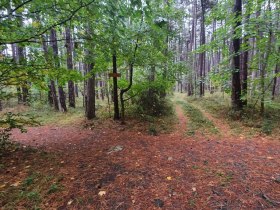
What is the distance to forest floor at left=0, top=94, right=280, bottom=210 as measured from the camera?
8.48ft

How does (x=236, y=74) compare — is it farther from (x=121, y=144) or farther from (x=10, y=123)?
(x=10, y=123)

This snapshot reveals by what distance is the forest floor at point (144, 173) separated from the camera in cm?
259

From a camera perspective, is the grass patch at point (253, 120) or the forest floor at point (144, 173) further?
the grass patch at point (253, 120)

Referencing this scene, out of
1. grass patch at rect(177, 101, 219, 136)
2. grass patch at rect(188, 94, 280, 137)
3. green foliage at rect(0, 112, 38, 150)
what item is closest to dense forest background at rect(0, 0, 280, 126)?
grass patch at rect(188, 94, 280, 137)

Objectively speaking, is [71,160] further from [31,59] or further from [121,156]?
[31,59]

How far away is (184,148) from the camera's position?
4.80 meters

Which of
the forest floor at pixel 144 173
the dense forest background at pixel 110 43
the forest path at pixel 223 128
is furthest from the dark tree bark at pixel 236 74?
the forest floor at pixel 144 173

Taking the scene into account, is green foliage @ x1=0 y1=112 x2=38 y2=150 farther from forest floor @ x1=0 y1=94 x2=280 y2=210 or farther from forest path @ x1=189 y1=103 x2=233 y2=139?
forest path @ x1=189 y1=103 x2=233 y2=139

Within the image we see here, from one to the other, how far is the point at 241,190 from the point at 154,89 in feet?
22.1

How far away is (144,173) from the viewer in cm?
340

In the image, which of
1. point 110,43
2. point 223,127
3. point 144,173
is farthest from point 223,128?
point 110,43

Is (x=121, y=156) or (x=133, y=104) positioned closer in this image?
(x=121, y=156)

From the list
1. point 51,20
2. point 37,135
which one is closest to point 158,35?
point 51,20

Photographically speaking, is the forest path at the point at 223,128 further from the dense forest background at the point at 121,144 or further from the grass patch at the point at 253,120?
the grass patch at the point at 253,120
